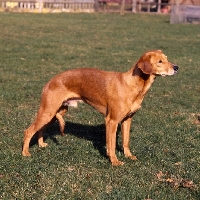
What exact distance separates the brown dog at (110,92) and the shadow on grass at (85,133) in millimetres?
589

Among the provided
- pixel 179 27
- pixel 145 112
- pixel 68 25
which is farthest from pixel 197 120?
pixel 179 27

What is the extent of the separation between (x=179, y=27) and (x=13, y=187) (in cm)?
2691

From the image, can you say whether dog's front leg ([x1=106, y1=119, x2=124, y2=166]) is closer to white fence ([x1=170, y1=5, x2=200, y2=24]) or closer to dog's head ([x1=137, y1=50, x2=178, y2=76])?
dog's head ([x1=137, y1=50, x2=178, y2=76])

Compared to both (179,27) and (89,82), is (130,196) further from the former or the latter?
(179,27)

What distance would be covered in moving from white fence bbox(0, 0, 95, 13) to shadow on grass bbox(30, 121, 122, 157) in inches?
1242

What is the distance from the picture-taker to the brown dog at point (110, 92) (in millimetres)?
6121

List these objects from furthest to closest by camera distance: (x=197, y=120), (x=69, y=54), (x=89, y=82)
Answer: (x=69, y=54) → (x=197, y=120) → (x=89, y=82)

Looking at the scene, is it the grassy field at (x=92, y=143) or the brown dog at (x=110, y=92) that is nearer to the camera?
the grassy field at (x=92, y=143)

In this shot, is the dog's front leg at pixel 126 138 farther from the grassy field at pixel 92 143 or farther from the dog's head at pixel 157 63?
the dog's head at pixel 157 63

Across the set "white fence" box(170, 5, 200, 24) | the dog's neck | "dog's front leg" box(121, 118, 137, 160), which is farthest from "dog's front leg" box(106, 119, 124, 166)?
"white fence" box(170, 5, 200, 24)

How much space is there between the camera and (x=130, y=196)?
5062 mm

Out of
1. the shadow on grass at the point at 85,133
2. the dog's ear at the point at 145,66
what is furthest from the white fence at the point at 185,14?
the dog's ear at the point at 145,66

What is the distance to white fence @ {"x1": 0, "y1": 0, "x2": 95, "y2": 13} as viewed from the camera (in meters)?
38.0

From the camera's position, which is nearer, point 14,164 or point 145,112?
point 14,164
